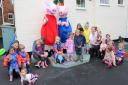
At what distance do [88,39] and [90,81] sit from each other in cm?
297

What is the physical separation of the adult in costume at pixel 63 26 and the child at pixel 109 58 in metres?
1.59

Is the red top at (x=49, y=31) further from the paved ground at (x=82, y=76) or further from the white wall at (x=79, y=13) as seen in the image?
the white wall at (x=79, y=13)

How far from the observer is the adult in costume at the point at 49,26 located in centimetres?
941

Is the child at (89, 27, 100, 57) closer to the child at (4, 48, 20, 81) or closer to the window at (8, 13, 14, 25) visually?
the child at (4, 48, 20, 81)

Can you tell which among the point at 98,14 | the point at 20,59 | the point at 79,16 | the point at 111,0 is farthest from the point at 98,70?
the point at 111,0

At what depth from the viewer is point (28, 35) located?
9703 mm

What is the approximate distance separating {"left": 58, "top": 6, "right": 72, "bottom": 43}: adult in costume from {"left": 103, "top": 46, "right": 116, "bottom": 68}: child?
159cm

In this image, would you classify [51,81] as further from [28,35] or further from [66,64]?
[28,35]

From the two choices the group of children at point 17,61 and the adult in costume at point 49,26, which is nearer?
the group of children at point 17,61

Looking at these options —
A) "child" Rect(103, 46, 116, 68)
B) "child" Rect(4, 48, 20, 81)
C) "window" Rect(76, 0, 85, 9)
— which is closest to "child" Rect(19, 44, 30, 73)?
"child" Rect(4, 48, 20, 81)

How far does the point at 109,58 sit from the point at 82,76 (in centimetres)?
150

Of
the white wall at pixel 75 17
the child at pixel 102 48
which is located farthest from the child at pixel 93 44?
the white wall at pixel 75 17

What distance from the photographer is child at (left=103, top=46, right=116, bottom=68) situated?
884cm

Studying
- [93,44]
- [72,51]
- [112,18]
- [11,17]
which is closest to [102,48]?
[93,44]
